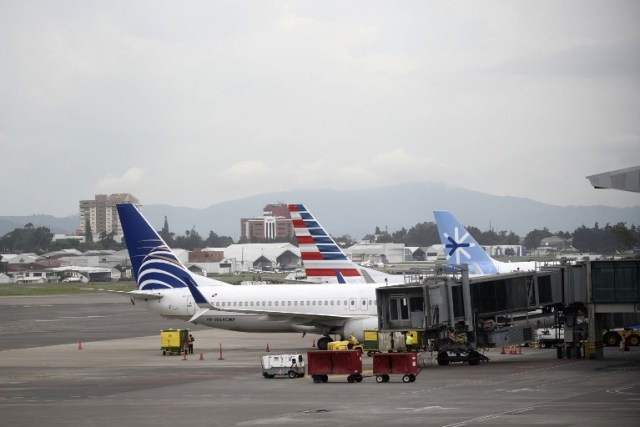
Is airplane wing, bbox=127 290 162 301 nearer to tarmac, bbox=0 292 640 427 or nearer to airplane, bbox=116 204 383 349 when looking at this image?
airplane, bbox=116 204 383 349

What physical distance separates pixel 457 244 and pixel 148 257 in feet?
84.2

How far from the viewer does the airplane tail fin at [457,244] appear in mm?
83500

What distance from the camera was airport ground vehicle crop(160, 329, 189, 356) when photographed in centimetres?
6412

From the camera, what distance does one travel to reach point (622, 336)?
5984 cm

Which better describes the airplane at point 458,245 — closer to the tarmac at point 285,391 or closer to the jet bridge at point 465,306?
the tarmac at point 285,391

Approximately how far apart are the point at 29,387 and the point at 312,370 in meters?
11.8

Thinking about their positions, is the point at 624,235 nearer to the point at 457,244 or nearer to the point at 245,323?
the point at 457,244

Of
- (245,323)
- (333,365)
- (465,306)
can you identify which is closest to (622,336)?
(465,306)

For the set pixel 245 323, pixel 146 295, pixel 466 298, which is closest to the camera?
pixel 466 298

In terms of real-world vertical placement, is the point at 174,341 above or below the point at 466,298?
below

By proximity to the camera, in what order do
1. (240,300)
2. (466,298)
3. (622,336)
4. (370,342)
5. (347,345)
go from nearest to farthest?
(466,298) < (347,345) < (622,336) < (370,342) < (240,300)

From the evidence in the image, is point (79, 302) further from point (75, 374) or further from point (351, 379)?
point (351, 379)

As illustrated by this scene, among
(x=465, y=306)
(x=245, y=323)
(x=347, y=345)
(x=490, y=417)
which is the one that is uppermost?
(x=465, y=306)

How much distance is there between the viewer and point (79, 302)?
13938cm
